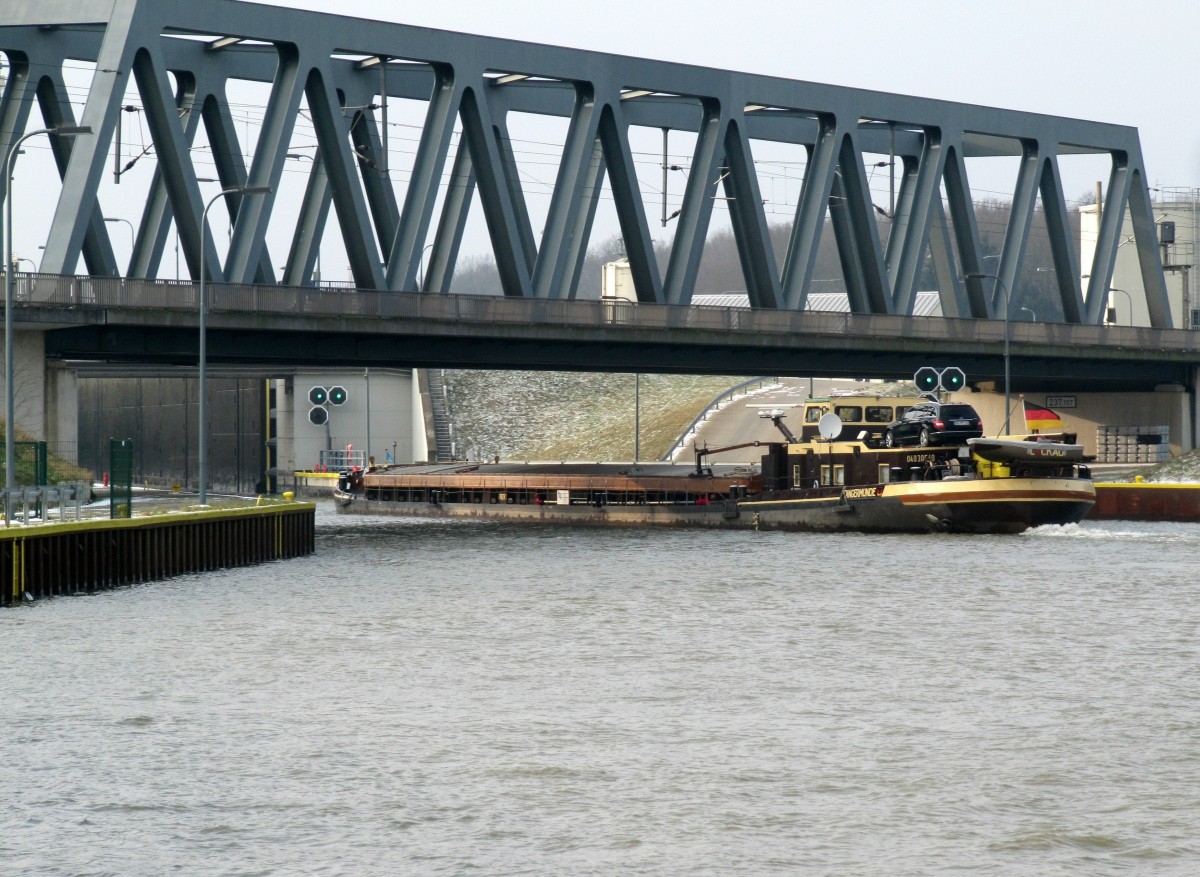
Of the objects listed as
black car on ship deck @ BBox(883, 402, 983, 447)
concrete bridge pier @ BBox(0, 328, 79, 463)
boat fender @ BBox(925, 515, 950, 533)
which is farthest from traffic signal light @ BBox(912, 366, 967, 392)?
concrete bridge pier @ BBox(0, 328, 79, 463)

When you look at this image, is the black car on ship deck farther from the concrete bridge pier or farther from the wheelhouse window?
the concrete bridge pier

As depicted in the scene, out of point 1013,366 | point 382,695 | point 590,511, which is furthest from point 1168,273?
point 382,695

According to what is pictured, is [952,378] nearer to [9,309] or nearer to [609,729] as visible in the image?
[9,309]

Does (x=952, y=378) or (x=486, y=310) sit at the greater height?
(x=486, y=310)

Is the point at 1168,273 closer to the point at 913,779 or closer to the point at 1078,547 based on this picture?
the point at 1078,547

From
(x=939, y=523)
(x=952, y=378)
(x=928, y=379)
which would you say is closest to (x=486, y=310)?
(x=939, y=523)

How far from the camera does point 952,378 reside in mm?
81625

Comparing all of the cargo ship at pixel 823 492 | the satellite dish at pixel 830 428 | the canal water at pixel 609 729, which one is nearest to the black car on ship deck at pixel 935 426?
the cargo ship at pixel 823 492

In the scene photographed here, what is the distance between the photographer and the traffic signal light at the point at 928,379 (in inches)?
3054

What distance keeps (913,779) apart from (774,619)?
52.1 ft

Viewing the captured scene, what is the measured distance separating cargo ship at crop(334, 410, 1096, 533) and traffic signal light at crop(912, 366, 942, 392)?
885 cm

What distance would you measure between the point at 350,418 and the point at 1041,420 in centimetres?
4658

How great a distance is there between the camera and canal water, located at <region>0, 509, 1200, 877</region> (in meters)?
18.1

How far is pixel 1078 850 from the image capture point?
58.7 feet
